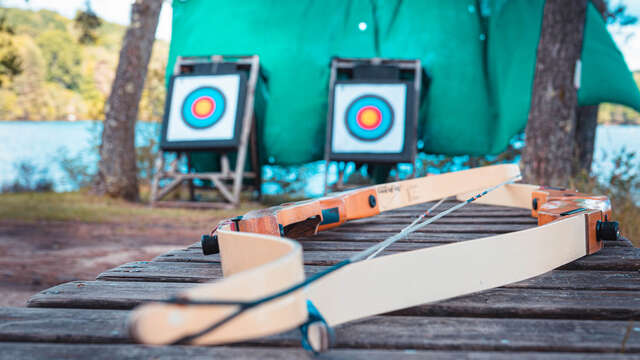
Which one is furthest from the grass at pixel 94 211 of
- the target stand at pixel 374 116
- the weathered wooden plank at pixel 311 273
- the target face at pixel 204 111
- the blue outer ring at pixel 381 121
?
the weathered wooden plank at pixel 311 273

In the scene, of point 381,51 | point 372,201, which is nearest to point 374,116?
point 381,51

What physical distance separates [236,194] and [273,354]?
3346 millimetres

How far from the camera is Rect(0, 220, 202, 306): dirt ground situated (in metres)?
2.31

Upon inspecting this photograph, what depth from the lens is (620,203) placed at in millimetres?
2605

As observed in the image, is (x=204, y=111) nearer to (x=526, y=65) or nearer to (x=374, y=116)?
(x=374, y=116)

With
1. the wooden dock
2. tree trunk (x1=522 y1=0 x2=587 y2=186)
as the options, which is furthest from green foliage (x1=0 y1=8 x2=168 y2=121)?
the wooden dock

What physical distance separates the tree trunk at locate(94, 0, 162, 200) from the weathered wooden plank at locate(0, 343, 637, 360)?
4.12 m

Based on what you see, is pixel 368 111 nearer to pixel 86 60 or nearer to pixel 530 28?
pixel 530 28

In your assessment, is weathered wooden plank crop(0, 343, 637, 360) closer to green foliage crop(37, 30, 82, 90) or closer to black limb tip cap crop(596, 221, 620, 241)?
black limb tip cap crop(596, 221, 620, 241)

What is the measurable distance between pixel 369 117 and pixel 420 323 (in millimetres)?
3330

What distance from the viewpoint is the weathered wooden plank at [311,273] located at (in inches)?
28.5

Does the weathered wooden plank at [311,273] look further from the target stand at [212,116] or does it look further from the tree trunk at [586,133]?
the tree trunk at [586,133]

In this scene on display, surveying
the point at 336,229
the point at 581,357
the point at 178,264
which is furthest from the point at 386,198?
the point at 581,357

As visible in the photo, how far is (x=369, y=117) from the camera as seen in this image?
3.81 metres
